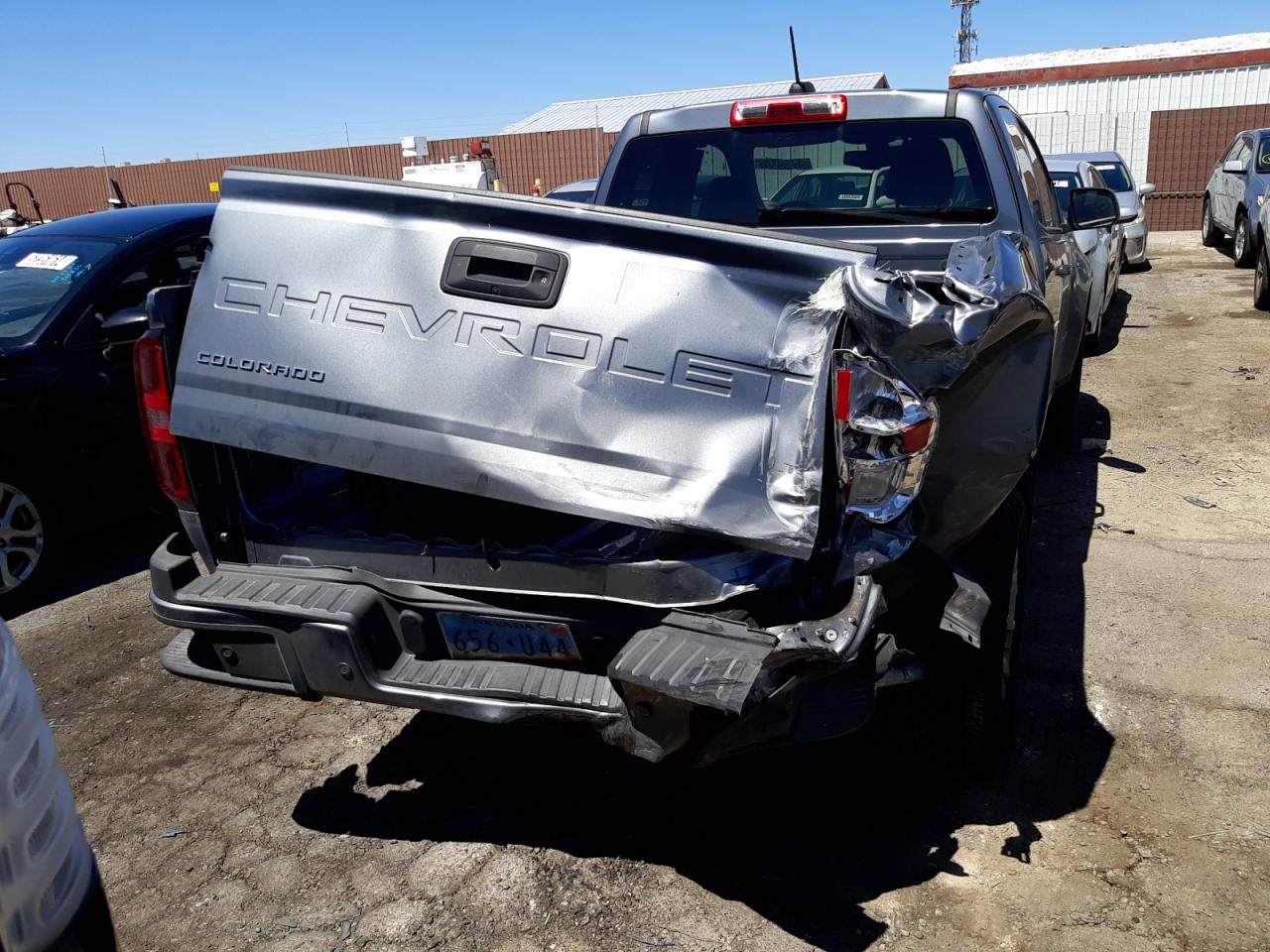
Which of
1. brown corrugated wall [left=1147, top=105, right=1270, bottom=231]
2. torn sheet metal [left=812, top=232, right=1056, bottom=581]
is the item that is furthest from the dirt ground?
brown corrugated wall [left=1147, top=105, right=1270, bottom=231]

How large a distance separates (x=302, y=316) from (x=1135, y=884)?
8.51 feet

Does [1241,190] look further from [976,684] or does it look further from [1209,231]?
[976,684]

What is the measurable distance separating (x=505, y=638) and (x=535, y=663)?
103 mm

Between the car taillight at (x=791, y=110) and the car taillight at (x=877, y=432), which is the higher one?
the car taillight at (x=791, y=110)

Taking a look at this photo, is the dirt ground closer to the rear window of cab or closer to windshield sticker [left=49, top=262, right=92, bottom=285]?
the rear window of cab

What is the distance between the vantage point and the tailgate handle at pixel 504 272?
2496mm

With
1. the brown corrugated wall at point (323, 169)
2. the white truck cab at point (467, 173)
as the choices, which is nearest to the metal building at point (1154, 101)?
the brown corrugated wall at point (323, 169)

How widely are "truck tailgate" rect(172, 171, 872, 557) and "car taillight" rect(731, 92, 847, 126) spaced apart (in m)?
2.00

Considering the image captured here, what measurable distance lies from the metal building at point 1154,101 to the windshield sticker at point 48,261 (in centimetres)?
2033

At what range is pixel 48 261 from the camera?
5.51 m

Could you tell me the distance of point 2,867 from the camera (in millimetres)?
1636

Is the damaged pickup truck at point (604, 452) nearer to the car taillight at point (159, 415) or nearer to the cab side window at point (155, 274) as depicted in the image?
the car taillight at point (159, 415)

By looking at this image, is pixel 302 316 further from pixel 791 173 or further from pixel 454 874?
pixel 791 173

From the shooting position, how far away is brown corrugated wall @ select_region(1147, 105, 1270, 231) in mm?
20297
